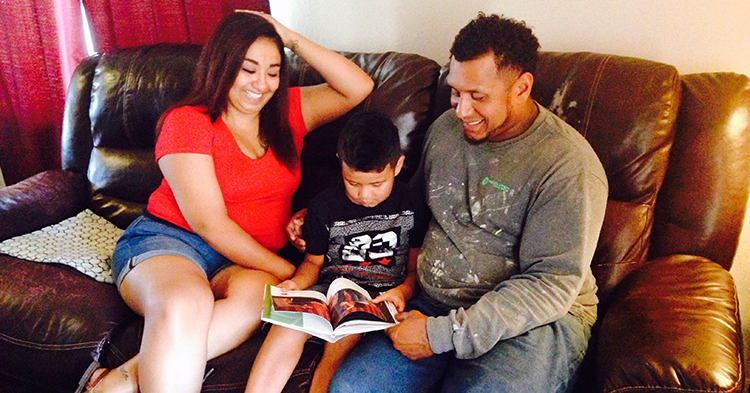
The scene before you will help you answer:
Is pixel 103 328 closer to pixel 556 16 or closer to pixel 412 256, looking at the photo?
pixel 412 256

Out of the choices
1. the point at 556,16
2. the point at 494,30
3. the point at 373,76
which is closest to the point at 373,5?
the point at 373,76

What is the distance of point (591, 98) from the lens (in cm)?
141

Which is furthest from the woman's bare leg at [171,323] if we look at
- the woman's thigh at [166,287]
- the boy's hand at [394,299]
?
the boy's hand at [394,299]

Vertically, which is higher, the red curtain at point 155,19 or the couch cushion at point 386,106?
the red curtain at point 155,19

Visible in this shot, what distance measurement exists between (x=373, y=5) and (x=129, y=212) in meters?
1.28

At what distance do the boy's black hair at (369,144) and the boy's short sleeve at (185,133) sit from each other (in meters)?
0.41

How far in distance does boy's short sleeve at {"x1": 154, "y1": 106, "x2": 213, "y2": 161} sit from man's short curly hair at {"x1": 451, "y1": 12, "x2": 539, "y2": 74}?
74 centimetres

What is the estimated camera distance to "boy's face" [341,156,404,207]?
4.26 ft

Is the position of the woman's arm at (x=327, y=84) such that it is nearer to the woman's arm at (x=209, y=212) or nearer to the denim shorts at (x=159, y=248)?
the woman's arm at (x=209, y=212)

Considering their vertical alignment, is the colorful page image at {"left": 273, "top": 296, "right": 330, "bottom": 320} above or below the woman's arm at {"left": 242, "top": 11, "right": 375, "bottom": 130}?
below

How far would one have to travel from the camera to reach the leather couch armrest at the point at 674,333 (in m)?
0.94

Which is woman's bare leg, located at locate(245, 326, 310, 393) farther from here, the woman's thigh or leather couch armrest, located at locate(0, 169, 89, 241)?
leather couch armrest, located at locate(0, 169, 89, 241)

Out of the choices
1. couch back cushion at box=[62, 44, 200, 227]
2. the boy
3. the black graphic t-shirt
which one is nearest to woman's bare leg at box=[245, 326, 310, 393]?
the boy

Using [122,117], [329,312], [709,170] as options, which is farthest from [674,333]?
[122,117]
